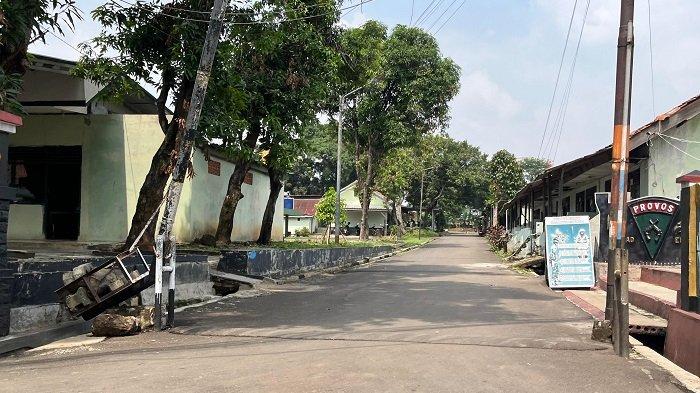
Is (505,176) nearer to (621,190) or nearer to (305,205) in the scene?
(305,205)

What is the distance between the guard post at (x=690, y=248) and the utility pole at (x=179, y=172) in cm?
726

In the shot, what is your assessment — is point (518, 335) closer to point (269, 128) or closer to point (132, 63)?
point (132, 63)

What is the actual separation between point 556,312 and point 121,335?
25.9ft

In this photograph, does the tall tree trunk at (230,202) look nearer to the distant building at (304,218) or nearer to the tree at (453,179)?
the distant building at (304,218)

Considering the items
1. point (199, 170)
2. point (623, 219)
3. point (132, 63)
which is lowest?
point (623, 219)

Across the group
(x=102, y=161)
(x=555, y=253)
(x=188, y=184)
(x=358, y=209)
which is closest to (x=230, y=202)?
(x=188, y=184)

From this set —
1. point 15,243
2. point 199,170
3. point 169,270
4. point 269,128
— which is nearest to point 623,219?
point 169,270

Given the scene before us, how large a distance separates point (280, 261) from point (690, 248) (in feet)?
40.0

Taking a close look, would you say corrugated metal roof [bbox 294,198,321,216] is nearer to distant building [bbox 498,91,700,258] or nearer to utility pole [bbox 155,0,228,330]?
distant building [bbox 498,91,700,258]

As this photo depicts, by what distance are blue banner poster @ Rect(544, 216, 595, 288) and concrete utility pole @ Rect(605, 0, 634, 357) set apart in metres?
7.12

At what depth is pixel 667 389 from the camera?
629 cm

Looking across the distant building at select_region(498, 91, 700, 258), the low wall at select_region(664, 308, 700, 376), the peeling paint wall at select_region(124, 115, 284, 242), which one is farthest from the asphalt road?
the peeling paint wall at select_region(124, 115, 284, 242)

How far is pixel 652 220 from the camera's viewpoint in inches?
654

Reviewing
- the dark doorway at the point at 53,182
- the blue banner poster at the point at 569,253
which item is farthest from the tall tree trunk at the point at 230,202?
the blue banner poster at the point at 569,253
